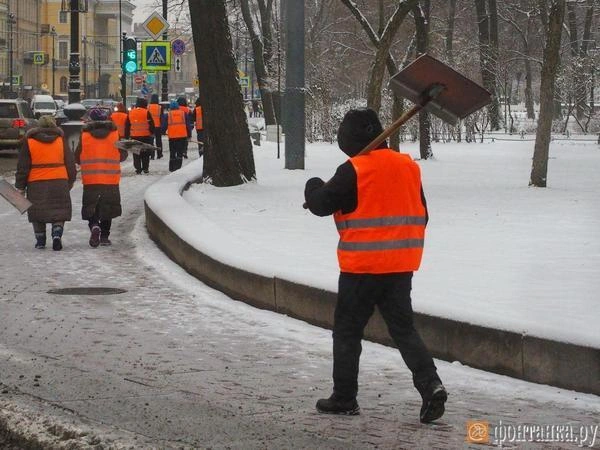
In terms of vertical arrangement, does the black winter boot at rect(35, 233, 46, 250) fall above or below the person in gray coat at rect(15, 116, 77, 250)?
below

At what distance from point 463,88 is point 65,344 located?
3.50m

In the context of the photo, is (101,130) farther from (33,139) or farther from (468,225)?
(468,225)

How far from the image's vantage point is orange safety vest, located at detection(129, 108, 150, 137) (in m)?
28.7

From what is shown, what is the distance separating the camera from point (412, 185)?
6.79m

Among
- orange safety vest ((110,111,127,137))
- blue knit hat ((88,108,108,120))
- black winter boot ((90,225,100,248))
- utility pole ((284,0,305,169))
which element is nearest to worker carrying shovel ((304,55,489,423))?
black winter boot ((90,225,100,248))

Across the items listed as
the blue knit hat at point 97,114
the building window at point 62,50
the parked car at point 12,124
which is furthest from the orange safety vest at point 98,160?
the building window at point 62,50

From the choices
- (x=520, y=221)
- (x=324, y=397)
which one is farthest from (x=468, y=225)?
(x=324, y=397)

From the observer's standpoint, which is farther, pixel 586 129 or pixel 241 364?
pixel 586 129

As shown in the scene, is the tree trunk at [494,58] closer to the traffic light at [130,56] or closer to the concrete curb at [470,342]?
the traffic light at [130,56]

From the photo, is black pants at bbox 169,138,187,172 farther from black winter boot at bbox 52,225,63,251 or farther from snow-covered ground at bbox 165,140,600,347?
black winter boot at bbox 52,225,63,251

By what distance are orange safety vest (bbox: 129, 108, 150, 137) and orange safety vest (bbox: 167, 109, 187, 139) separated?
52 centimetres

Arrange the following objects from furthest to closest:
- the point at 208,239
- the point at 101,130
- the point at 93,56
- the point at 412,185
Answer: the point at 93,56
the point at 101,130
the point at 208,239
the point at 412,185

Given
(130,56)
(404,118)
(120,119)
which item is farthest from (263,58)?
(404,118)

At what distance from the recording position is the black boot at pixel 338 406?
272 inches
